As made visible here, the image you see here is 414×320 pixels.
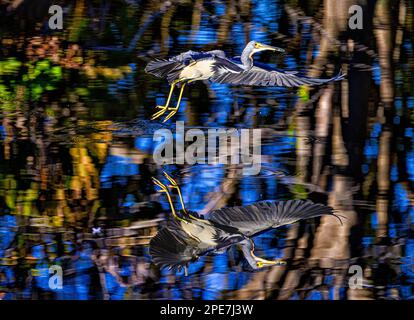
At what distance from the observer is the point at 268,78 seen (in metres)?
2.96

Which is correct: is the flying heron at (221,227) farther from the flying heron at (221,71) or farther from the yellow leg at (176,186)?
the flying heron at (221,71)

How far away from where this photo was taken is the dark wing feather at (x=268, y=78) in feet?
9.69

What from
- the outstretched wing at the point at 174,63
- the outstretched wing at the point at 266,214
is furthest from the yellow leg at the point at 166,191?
the outstretched wing at the point at 174,63

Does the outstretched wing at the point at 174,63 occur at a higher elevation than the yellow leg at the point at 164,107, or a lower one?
higher

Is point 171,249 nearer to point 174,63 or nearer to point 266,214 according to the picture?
point 266,214

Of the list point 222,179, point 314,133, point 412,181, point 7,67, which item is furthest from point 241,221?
point 7,67

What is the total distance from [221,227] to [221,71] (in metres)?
0.48

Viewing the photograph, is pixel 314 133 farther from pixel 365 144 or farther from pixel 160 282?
pixel 160 282

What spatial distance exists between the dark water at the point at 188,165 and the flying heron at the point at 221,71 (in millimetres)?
25

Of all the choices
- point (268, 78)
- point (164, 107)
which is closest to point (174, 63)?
point (164, 107)

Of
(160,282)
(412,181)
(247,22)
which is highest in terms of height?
(247,22)

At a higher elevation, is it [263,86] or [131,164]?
[263,86]

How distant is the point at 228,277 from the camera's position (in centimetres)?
294

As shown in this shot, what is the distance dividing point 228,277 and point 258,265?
100 mm
